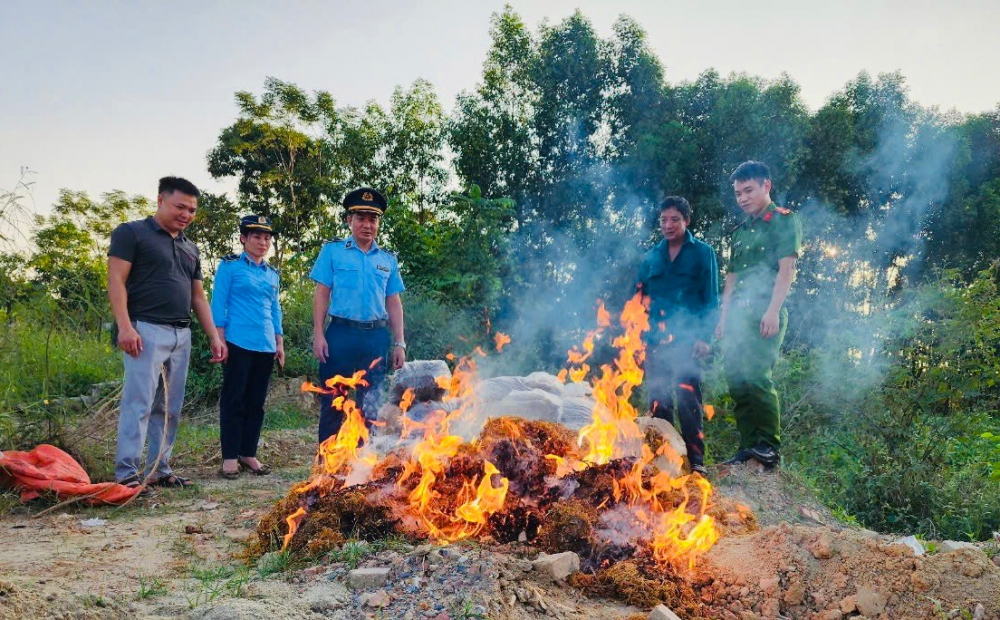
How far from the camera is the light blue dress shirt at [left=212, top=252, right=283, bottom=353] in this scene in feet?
17.1

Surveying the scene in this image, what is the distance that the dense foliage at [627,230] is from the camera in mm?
5699

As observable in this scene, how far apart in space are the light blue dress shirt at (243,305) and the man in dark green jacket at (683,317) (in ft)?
10.4

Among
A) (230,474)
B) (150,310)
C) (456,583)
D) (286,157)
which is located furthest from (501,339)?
(286,157)

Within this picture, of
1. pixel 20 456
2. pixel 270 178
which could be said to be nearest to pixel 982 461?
pixel 20 456

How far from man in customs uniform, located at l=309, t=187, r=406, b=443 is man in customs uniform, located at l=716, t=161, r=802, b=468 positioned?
2.61m

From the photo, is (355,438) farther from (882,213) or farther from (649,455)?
(882,213)

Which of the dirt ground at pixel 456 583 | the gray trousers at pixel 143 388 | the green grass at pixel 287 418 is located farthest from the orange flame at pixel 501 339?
the dirt ground at pixel 456 583

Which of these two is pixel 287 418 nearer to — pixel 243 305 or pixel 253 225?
pixel 243 305

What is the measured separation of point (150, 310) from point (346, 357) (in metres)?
1.38

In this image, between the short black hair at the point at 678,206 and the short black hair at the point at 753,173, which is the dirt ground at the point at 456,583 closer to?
the short black hair at the point at 678,206

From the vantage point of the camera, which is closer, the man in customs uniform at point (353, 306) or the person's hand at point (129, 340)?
the person's hand at point (129, 340)

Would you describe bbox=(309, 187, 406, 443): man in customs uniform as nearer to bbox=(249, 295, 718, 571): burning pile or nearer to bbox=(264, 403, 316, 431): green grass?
bbox=(249, 295, 718, 571): burning pile

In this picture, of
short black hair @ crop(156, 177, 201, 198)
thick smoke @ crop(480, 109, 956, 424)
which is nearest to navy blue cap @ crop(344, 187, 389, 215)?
short black hair @ crop(156, 177, 201, 198)

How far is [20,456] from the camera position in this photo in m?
4.42
